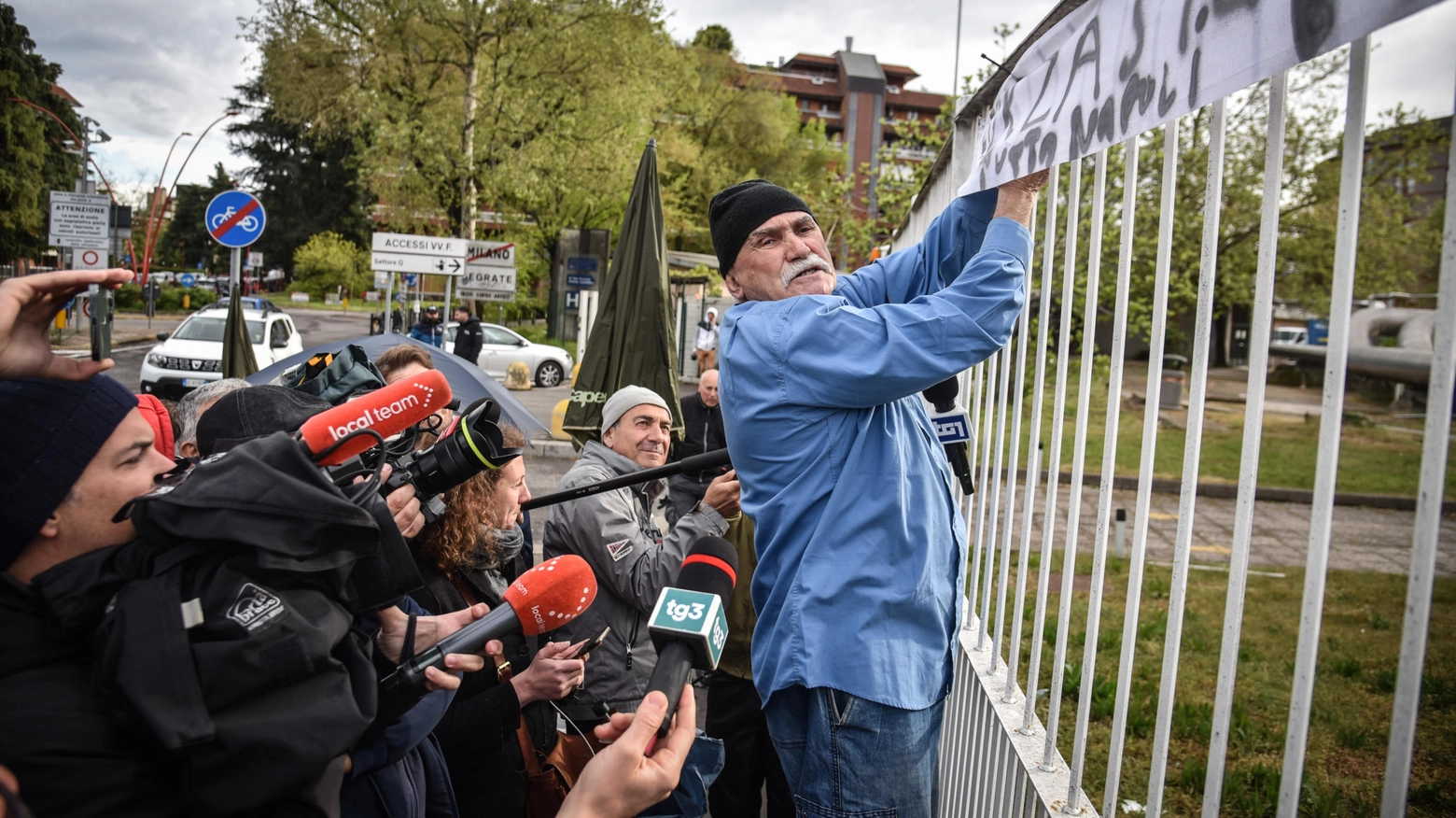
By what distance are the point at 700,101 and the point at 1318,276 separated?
21.9m

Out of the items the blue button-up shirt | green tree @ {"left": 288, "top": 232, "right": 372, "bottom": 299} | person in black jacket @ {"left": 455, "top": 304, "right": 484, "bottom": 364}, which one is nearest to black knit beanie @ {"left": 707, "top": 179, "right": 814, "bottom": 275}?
the blue button-up shirt

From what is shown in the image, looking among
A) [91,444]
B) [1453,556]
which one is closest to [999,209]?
[91,444]

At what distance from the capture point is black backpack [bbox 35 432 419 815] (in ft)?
3.83

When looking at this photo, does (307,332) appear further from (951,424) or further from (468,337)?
(951,424)

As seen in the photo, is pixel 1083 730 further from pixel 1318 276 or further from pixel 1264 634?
pixel 1318 276

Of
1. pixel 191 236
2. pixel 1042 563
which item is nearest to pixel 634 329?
pixel 1042 563

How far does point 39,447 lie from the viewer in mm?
1264

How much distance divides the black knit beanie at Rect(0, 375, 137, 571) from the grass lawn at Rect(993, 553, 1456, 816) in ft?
9.91

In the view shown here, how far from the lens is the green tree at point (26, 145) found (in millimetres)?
22438

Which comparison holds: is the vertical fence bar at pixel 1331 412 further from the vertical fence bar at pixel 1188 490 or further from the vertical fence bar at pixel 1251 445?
the vertical fence bar at pixel 1188 490

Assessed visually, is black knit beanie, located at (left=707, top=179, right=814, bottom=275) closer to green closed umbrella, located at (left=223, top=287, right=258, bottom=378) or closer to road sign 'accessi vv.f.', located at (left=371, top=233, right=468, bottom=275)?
green closed umbrella, located at (left=223, top=287, right=258, bottom=378)

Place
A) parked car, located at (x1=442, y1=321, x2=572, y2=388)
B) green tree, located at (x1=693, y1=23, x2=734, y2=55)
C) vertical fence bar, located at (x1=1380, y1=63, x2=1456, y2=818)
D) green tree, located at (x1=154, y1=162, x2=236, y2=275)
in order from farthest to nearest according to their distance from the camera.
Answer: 1. green tree, located at (x1=154, y1=162, x2=236, y2=275)
2. green tree, located at (x1=693, y1=23, x2=734, y2=55)
3. parked car, located at (x1=442, y1=321, x2=572, y2=388)
4. vertical fence bar, located at (x1=1380, y1=63, x2=1456, y2=818)

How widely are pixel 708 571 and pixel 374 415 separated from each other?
0.67 metres

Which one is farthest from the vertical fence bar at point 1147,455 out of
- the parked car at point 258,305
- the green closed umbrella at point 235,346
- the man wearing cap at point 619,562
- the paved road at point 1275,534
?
the parked car at point 258,305
